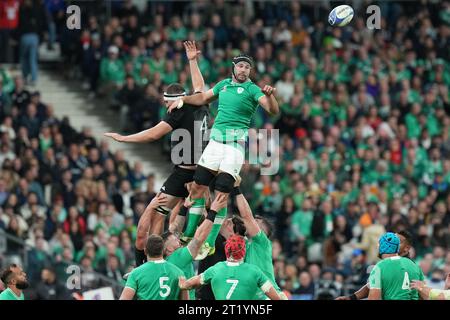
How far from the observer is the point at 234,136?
62.5 ft

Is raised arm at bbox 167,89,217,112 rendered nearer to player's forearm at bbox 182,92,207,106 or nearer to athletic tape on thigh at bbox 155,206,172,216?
player's forearm at bbox 182,92,207,106

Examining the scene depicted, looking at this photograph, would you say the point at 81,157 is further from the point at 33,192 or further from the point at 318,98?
the point at 318,98

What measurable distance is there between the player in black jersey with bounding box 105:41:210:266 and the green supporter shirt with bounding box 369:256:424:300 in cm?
320

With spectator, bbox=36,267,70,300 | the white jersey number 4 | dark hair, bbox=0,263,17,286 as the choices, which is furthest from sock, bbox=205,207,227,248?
spectator, bbox=36,267,70,300

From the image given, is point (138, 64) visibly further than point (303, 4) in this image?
No

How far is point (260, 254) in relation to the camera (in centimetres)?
1919

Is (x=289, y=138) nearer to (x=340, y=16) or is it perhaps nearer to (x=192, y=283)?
(x=340, y=16)

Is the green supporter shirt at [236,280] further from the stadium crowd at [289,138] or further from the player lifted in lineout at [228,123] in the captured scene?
the stadium crowd at [289,138]

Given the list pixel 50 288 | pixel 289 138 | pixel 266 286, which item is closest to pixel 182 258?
pixel 266 286

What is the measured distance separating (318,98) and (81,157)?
20.7 ft

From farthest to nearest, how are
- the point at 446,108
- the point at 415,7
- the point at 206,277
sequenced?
the point at 415,7 < the point at 446,108 < the point at 206,277

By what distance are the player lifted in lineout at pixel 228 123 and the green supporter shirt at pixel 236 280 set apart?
1.74m

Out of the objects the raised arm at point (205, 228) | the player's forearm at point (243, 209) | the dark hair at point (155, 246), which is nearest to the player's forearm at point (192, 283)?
the dark hair at point (155, 246)
